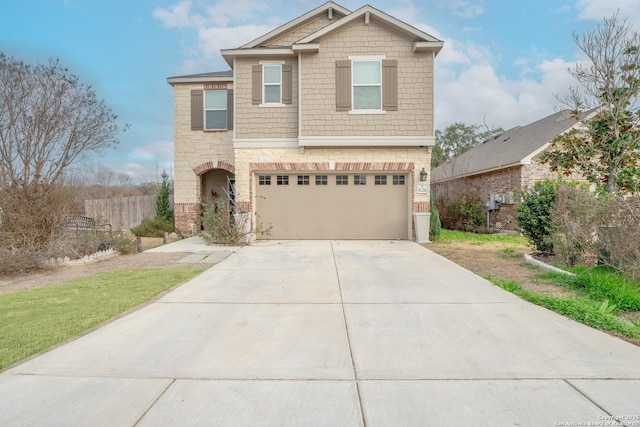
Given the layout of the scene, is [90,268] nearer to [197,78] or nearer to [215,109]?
[215,109]

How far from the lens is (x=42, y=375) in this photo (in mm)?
3121

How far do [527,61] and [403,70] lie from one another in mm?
9503

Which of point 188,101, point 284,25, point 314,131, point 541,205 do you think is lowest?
point 541,205

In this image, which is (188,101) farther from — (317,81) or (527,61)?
(527,61)

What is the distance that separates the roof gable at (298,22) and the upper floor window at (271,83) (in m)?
0.92

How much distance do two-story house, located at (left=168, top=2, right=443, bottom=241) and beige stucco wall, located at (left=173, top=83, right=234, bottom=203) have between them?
1.89 metres

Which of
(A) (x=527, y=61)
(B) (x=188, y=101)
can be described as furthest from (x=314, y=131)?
(A) (x=527, y=61)

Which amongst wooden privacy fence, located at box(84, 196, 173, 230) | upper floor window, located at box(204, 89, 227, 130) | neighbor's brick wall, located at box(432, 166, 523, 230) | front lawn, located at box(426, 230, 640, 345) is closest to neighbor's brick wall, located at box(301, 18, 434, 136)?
upper floor window, located at box(204, 89, 227, 130)

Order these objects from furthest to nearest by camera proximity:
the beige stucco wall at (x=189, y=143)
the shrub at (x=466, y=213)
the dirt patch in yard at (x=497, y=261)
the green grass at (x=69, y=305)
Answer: the shrub at (x=466, y=213)
the beige stucco wall at (x=189, y=143)
the dirt patch in yard at (x=497, y=261)
the green grass at (x=69, y=305)

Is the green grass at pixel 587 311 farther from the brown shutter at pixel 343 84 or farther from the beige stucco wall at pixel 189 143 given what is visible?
the beige stucco wall at pixel 189 143

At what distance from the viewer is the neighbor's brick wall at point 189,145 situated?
46.0 ft

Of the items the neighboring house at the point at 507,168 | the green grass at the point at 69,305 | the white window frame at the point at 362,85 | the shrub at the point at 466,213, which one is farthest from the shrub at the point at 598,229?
the shrub at the point at 466,213

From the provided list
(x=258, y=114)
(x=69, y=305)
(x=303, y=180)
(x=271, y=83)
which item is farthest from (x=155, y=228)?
(x=69, y=305)

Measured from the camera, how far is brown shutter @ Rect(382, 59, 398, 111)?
39.0 ft
